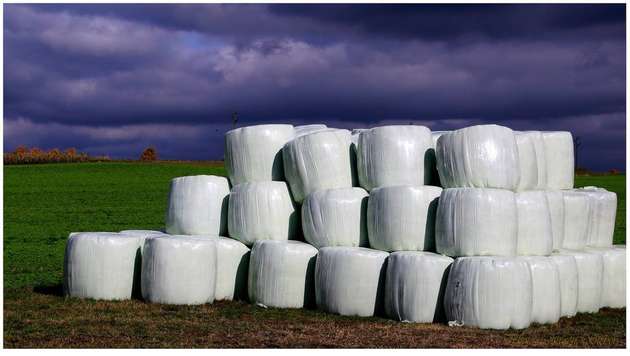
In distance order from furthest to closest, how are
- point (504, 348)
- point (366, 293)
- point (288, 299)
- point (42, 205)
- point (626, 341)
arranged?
1. point (42, 205)
2. point (288, 299)
3. point (366, 293)
4. point (626, 341)
5. point (504, 348)

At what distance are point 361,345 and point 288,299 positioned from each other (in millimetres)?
2022

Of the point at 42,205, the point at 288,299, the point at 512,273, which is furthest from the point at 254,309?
the point at 42,205

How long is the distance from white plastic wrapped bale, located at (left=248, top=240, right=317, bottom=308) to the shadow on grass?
92.6 inches

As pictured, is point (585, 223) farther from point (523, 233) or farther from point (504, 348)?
point (504, 348)

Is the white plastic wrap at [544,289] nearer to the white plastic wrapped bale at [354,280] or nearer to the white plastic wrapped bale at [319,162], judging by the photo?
the white plastic wrapped bale at [354,280]

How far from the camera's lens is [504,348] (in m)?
6.14

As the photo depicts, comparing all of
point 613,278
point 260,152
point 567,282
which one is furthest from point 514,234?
point 260,152

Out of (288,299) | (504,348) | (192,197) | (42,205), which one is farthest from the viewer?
(42,205)

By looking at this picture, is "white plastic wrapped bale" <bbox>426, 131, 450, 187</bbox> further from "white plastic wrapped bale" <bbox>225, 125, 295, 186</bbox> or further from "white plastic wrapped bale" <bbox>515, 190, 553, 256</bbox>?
"white plastic wrapped bale" <bbox>225, 125, 295, 186</bbox>

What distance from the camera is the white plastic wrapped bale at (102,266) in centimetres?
845

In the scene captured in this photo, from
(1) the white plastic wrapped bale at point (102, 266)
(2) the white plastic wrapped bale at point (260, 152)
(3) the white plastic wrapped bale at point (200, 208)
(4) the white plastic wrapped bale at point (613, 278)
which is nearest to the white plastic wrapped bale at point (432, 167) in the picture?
(2) the white plastic wrapped bale at point (260, 152)

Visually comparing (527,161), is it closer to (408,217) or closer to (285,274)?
(408,217)

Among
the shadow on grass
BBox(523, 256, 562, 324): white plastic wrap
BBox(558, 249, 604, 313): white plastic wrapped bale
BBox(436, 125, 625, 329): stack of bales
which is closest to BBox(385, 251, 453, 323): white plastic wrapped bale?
BBox(436, 125, 625, 329): stack of bales

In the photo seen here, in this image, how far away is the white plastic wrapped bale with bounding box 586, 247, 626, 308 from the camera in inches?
336
